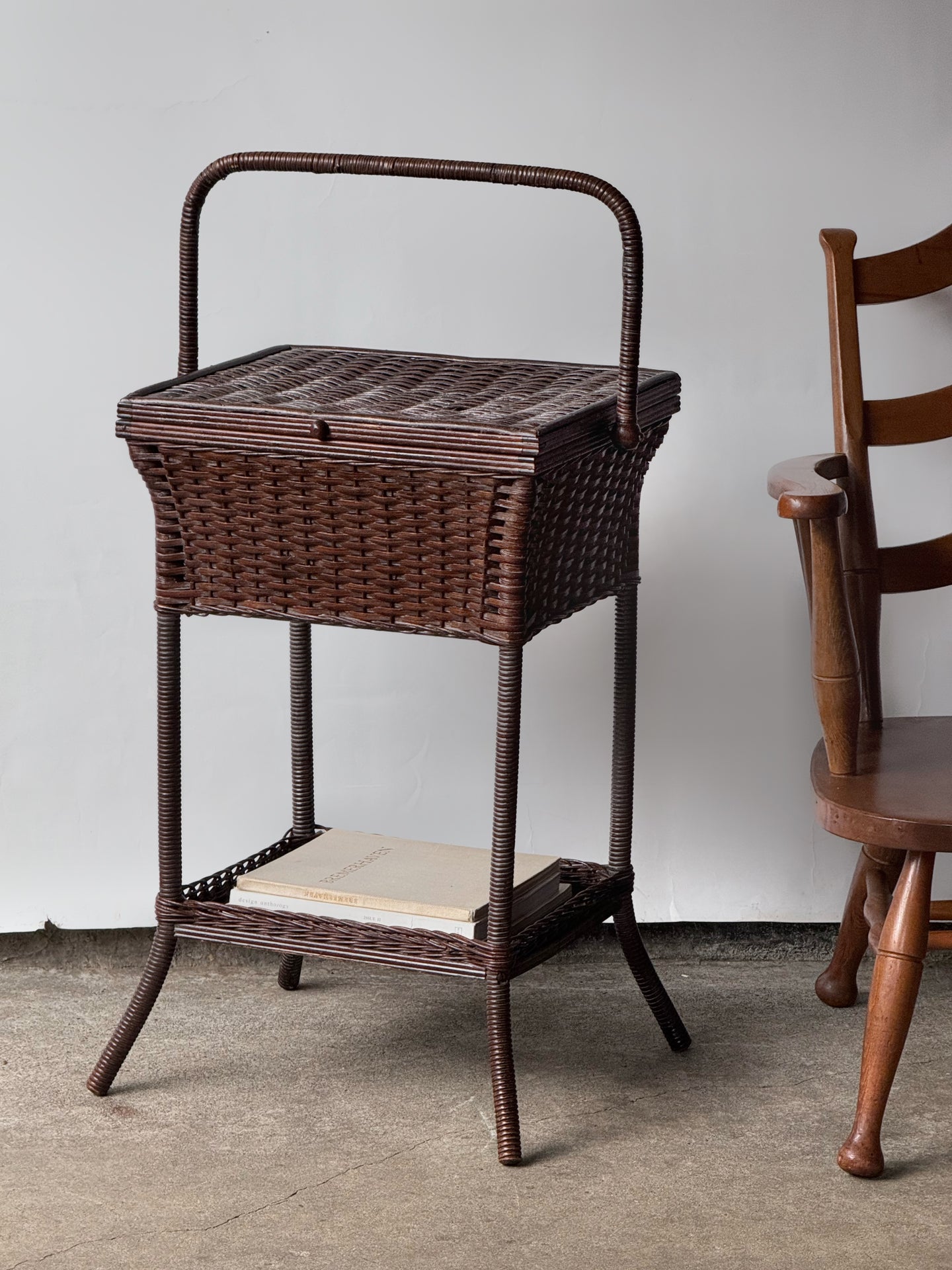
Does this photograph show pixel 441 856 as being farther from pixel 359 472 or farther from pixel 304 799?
pixel 359 472

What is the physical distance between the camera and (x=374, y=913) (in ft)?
5.59

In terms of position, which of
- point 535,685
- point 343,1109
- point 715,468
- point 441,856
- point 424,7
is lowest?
point 343,1109

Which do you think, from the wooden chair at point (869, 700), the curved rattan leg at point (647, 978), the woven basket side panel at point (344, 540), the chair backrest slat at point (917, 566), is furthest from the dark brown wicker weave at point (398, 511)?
the chair backrest slat at point (917, 566)

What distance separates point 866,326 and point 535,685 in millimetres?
661

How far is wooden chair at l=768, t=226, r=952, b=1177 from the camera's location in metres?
1.54

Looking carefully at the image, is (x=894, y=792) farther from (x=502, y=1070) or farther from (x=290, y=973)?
(x=290, y=973)

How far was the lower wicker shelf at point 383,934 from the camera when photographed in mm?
1643

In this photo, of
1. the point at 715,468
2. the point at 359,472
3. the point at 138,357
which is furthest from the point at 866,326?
the point at 138,357

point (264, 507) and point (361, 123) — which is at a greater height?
point (361, 123)

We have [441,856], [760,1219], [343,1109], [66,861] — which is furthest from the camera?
[66,861]

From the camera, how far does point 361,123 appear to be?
199 centimetres

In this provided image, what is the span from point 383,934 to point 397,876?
0.42 ft

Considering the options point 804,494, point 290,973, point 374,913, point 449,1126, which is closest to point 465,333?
point 804,494

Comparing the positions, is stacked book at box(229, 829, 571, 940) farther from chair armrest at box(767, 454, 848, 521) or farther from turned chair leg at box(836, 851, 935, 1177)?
chair armrest at box(767, 454, 848, 521)
